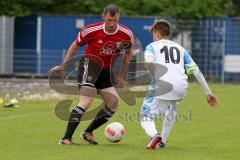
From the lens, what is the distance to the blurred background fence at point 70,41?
129ft

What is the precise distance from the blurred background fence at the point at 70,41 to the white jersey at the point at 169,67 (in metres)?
26.4

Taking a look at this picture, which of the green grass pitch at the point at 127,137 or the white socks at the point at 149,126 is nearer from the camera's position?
the green grass pitch at the point at 127,137

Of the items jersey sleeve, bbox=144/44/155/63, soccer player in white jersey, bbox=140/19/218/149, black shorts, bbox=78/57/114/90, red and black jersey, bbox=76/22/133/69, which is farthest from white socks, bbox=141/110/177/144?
red and black jersey, bbox=76/22/133/69

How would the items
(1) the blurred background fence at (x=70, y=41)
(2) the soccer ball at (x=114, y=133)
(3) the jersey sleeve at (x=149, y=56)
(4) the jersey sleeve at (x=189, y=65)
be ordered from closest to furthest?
(3) the jersey sleeve at (x=149, y=56) < (4) the jersey sleeve at (x=189, y=65) < (2) the soccer ball at (x=114, y=133) < (1) the blurred background fence at (x=70, y=41)

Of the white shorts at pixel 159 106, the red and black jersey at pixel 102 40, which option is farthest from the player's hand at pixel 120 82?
the white shorts at pixel 159 106

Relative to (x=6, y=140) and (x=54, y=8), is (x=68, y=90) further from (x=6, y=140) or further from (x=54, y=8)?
(x=54, y=8)

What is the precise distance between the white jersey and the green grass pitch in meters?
0.84

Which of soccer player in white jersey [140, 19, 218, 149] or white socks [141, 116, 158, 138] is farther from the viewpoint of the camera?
white socks [141, 116, 158, 138]

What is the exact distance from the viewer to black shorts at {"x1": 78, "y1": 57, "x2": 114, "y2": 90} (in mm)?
12688

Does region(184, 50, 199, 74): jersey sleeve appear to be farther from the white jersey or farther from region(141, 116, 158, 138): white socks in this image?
region(141, 116, 158, 138): white socks

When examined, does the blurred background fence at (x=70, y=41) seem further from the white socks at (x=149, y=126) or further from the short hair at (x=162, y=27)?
the short hair at (x=162, y=27)

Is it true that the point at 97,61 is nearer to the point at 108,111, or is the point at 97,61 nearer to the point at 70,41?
the point at 108,111

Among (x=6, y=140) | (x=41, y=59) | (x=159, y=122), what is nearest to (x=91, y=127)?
(x=6, y=140)

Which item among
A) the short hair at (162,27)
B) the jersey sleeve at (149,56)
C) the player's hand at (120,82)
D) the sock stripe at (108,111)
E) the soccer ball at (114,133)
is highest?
the short hair at (162,27)
